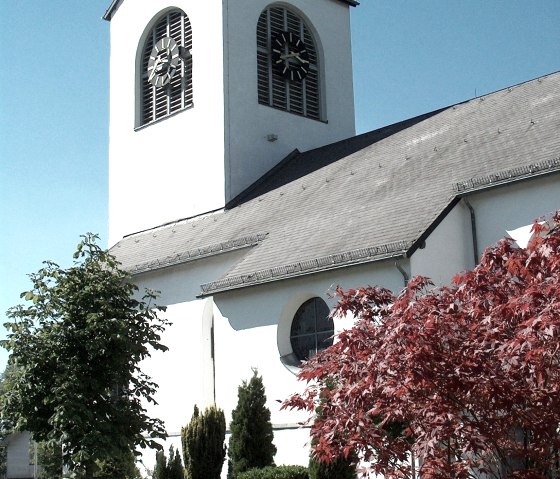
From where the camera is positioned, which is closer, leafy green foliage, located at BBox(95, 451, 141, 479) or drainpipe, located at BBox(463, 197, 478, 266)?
drainpipe, located at BBox(463, 197, 478, 266)

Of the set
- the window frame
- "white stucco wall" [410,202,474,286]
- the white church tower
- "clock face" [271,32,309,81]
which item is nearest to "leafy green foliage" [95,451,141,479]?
the white church tower

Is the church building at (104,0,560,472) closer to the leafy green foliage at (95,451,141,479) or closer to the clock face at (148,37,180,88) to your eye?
the clock face at (148,37,180,88)

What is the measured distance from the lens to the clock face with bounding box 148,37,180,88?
27.8 m

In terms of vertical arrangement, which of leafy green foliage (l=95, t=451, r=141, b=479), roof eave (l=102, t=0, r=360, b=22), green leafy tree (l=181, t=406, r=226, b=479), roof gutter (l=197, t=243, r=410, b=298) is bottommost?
leafy green foliage (l=95, t=451, r=141, b=479)

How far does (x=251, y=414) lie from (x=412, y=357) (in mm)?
8910

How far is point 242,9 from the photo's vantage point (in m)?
27.2

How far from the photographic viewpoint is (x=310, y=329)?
698 inches

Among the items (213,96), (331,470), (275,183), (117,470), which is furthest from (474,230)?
(213,96)

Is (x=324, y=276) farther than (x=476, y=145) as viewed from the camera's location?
No

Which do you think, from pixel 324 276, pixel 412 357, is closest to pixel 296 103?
pixel 324 276

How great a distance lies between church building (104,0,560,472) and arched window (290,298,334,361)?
31mm

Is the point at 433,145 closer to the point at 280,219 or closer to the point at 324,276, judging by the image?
the point at 280,219

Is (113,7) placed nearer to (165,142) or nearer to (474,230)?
(165,142)

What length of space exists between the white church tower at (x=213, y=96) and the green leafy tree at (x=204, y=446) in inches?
372
